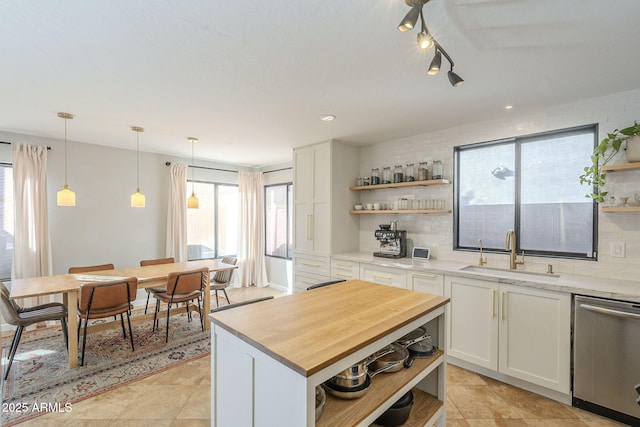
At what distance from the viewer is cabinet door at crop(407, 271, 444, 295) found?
2873 millimetres

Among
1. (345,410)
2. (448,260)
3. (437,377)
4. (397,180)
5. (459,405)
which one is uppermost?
(397,180)

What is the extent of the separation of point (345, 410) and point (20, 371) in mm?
3283

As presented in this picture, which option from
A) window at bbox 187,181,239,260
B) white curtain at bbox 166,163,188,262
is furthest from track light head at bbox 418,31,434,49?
window at bbox 187,181,239,260

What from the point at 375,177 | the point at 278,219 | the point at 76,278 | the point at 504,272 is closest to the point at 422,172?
the point at 375,177

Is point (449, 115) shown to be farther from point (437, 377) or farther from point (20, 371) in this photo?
point (20, 371)

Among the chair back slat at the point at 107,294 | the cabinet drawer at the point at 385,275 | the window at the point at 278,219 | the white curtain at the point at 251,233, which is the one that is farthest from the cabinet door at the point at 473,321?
the white curtain at the point at 251,233

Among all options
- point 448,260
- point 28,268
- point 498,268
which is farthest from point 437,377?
point 28,268

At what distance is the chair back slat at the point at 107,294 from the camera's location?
2.80 m

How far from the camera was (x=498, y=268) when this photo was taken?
9.61 feet

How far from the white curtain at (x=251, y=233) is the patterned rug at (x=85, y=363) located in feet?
7.03

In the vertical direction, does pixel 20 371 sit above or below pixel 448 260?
below

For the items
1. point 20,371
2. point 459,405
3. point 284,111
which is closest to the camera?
point 459,405

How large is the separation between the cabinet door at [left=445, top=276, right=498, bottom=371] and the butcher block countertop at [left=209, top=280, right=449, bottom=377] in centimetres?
112

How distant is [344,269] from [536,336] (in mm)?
2013
